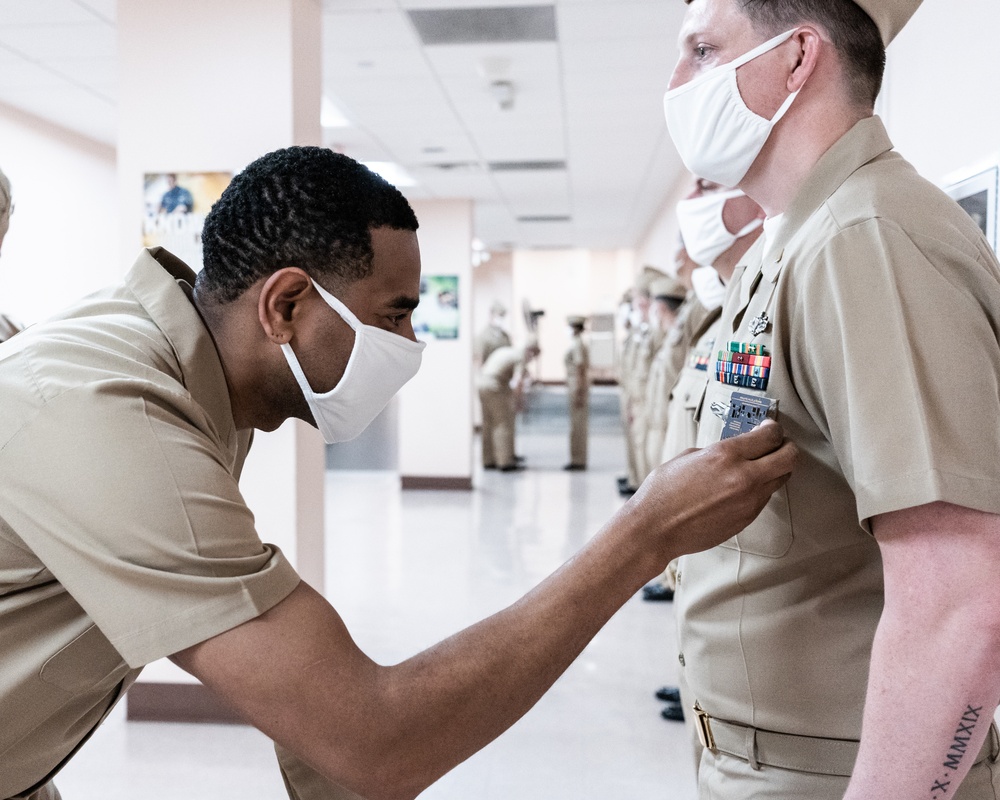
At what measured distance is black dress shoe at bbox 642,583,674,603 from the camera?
5.20m

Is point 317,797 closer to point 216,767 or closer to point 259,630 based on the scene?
point 259,630

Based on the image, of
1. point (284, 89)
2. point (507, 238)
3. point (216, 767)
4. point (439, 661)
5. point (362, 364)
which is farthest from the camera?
point (507, 238)

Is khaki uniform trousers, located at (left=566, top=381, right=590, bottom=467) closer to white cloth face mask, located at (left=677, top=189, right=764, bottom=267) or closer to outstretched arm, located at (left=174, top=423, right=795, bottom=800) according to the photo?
white cloth face mask, located at (left=677, top=189, right=764, bottom=267)

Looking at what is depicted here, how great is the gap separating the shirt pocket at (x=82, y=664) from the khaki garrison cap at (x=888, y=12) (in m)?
1.18

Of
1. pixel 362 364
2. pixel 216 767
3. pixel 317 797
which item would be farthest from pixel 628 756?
pixel 362 364

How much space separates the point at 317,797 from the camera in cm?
134

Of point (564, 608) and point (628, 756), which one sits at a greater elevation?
point (564, 608)

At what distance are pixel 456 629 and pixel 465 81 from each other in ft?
10.5

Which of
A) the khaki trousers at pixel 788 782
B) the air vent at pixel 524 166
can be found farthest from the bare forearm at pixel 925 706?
the air vent at pixel 524 166

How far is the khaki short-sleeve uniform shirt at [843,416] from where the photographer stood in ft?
2.75

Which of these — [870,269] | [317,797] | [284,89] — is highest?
[284,89]

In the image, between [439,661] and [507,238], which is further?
[507,238]

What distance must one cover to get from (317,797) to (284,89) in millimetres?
2782

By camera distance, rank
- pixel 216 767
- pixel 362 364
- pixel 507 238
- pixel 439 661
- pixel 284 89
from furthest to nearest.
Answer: pixel 507 238 → pixel 284 89 → pixel 216 767 → pixel 362 364 → pixel 439 661
